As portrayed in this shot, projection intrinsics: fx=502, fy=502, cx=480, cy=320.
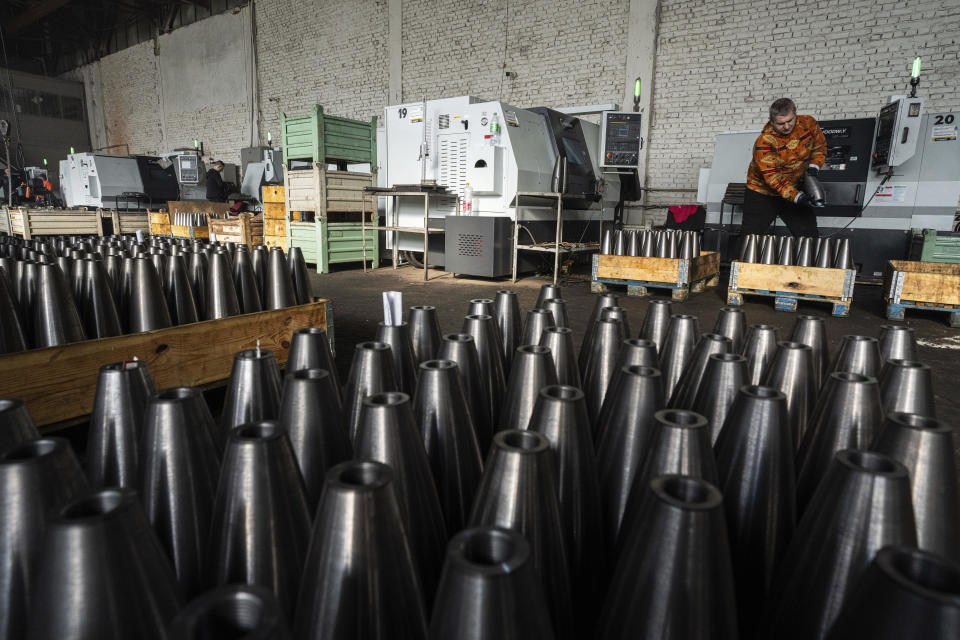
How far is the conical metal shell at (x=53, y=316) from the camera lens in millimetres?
1429

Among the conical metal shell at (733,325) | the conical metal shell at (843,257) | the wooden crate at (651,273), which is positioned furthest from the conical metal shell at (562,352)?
the conical metal shell at (843,257)

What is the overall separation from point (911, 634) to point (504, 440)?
1.10 ft

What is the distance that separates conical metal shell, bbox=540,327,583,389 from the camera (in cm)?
106

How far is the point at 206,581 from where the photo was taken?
55 centimetres

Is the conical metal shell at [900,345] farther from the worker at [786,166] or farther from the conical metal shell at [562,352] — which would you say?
the worker at [786,166]

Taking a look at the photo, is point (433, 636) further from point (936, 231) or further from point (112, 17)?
point (112, 17)

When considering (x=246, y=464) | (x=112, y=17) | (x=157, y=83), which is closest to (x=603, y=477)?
(x=246, y=464)

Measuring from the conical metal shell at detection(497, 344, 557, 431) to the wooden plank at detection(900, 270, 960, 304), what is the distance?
13.6 ft

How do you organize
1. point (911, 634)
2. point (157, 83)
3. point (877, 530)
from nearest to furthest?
point (911, 634) → point (877, 530) → point (157, 83)

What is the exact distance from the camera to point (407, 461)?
592 millimetres

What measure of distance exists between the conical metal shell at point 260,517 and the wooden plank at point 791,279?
4.40m

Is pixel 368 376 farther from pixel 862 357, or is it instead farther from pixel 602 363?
pixel 862 357

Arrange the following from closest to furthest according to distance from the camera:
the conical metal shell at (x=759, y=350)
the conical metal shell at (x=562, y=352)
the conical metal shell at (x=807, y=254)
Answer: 1. the conical metal shell at (x=562, y=352)
2. the conical metal shell at (x=759, y=350)
3. the conical metal shell at (x=807, y=254)

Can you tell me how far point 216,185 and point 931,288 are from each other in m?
9.83
